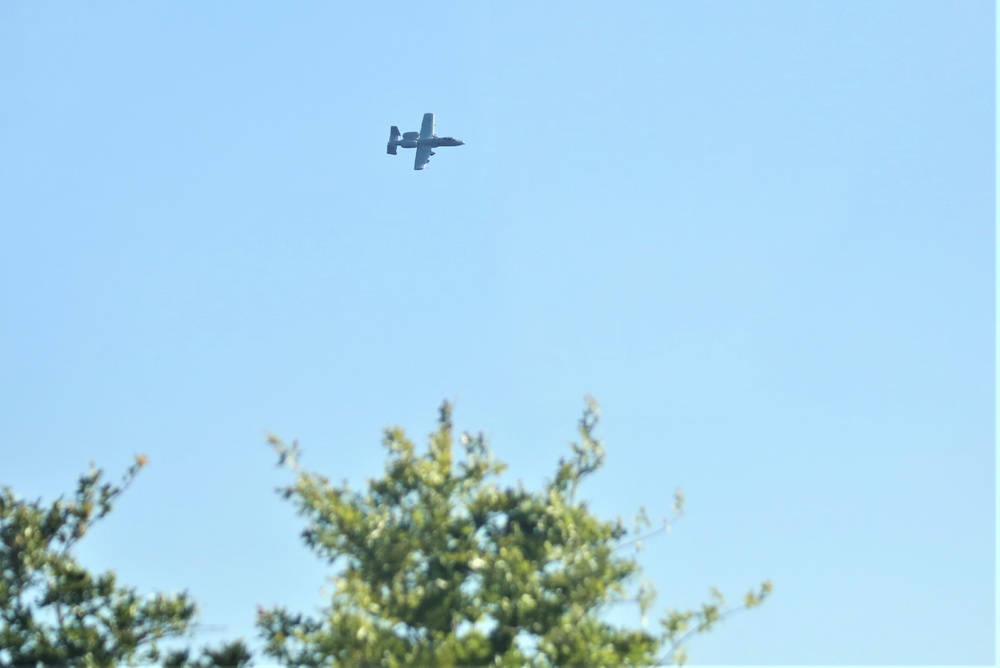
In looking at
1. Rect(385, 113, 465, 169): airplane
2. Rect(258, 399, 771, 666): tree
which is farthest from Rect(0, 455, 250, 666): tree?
Rect(385, 113, 465, 169): airplane

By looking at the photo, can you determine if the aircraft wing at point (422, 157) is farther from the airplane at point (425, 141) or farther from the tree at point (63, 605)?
the tree at point (63, 605)

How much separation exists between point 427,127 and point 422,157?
5.75 ft

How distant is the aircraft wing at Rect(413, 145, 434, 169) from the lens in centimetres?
6538

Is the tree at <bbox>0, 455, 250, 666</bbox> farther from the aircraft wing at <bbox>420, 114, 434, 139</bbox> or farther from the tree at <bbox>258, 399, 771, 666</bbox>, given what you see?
the aircraft wing at <bbox>420, 114, 434, 139</bbox>

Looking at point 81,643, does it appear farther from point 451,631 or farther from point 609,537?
point 609,537

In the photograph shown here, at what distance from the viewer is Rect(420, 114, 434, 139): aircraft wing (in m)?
65.3

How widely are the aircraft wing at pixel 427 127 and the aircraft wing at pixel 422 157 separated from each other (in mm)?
670

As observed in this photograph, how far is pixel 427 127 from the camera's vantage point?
65688mm

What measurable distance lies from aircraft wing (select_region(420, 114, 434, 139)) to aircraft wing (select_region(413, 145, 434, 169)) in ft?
2.20

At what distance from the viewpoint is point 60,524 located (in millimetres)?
26766

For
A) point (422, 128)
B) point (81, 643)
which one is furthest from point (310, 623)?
point (422, 128)

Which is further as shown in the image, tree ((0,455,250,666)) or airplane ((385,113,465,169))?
airplane ((385,113,465,169))

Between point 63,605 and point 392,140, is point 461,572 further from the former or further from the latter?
point 392,140

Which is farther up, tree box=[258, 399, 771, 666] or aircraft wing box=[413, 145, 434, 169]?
aircraft wing box=[413, 145, 434, 169]
